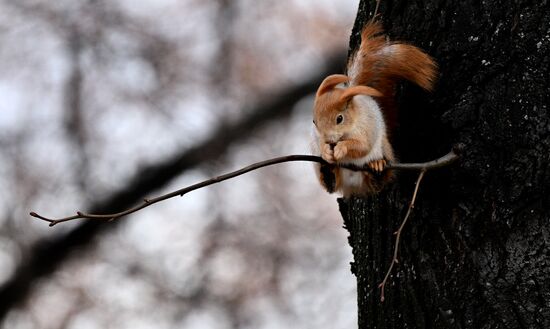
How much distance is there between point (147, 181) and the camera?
3.48 metres

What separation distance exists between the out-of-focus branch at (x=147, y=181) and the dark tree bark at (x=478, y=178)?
2060 millimetres

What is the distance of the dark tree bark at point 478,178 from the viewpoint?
1.38m

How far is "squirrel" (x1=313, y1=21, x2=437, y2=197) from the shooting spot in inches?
52.3

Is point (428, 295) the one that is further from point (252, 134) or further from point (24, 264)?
point (24, 264)

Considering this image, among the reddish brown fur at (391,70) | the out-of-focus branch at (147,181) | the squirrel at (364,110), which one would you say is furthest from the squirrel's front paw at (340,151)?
the out-of-focus branch at (147,181)

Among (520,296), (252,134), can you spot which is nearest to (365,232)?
(520,296)

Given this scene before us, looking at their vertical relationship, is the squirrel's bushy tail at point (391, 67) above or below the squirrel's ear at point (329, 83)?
above

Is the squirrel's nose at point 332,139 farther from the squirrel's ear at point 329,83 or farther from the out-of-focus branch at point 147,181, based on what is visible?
the out-of-focus branch at point 147,181

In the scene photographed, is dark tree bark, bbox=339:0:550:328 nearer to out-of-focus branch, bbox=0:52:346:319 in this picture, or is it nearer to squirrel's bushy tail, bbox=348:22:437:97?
squirrel's bushy tail, bbox=348:22:437:97

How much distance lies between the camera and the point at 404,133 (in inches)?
58.3

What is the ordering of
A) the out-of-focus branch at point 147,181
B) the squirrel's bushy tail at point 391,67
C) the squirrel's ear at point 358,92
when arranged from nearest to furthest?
the squirrel's ear at point 358,92, the squirrel's bushy tail at point 391,67, the out-of-focus branch at point 147,181

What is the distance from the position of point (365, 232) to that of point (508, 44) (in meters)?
0.42

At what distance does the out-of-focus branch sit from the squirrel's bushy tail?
6.89 ft

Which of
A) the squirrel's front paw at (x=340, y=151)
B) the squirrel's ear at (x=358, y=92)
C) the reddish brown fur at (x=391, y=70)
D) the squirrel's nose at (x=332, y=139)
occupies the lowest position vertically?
the squirrel's front paw at (x=340, y=151)
